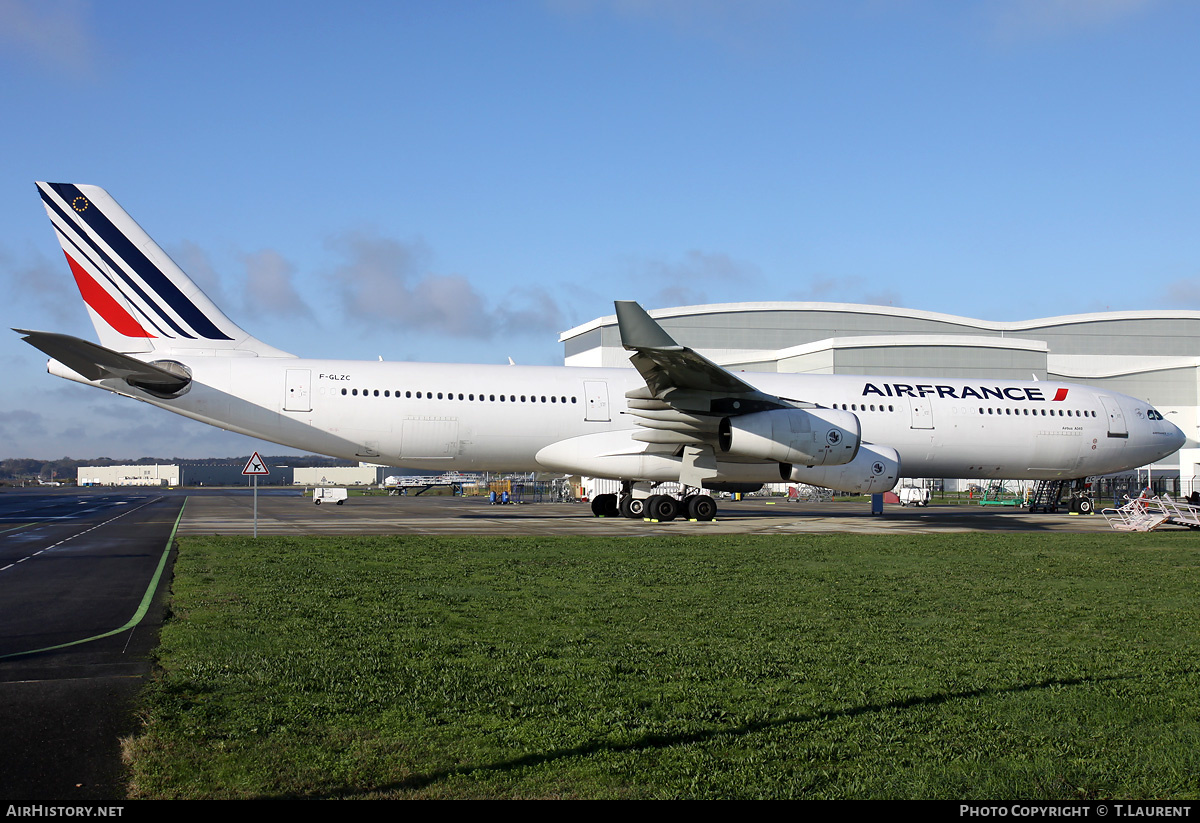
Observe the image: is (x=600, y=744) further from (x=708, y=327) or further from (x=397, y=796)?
(x=708, y=327)

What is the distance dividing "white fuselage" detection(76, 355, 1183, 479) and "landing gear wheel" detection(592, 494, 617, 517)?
10.7 ft

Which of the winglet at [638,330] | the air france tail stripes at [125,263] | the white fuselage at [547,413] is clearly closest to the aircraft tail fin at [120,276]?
the air france tail stripes at [125,263]

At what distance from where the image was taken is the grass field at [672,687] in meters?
4.46

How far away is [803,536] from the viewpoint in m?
20.0

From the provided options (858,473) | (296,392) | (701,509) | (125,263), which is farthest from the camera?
(701,509)

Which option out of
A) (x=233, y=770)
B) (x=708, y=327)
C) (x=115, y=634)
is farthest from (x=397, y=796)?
(x=708, y=327)

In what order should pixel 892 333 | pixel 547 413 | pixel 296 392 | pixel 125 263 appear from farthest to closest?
pixel 892 333 → pixel 547 413 → pixel 296 392 → pixel 125 263

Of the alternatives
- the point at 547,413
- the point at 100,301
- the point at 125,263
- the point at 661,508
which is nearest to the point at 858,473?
the point at 661,508

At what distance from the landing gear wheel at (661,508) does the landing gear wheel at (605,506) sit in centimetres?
321

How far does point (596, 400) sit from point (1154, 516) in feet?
50.8

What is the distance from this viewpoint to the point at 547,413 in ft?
80.8

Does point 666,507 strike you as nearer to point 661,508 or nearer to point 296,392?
point 661,508

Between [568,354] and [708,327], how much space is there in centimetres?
1507

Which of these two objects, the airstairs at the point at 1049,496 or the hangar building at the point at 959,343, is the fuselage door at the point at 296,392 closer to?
the airstairs at the point at 1049,496
